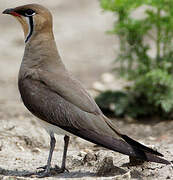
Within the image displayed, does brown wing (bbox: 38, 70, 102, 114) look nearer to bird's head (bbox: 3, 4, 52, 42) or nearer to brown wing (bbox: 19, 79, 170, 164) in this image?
brown wing (bbox: 19, 79, 170, 164)

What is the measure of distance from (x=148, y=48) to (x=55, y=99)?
365cm

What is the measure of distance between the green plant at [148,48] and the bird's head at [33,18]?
2.89 m

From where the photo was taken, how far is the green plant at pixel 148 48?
8.88 meters

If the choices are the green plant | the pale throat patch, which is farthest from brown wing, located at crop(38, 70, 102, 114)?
the green plant

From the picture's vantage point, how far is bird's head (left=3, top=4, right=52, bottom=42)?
6148 millimetres

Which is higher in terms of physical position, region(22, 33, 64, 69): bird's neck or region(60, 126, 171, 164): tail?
Answer: region(22, 33, 64, 69): bird's neck

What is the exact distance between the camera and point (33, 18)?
6.14m

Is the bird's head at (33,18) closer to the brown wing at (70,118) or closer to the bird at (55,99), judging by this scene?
the bird at (55,99)

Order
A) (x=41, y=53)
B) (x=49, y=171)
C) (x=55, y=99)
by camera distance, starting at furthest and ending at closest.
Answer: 1. (x=41, y=53)
2. (x=49, y=171)
3. (x=55, y=99)

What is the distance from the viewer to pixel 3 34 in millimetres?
15266

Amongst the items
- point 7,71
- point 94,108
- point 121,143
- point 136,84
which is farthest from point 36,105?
point 7,71

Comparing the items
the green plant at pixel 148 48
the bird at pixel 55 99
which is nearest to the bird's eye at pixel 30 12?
the bird at pixel 55 99

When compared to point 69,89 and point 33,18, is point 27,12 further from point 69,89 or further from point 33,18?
point 69,89

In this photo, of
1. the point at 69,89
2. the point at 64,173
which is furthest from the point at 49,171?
the point at 69,89
